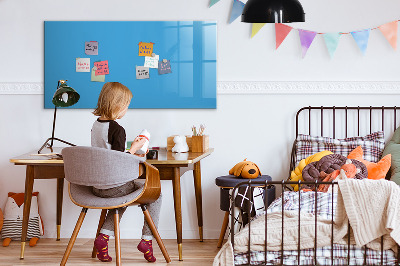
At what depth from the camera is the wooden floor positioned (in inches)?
149

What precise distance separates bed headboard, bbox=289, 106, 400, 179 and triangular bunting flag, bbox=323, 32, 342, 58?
0.41 meters

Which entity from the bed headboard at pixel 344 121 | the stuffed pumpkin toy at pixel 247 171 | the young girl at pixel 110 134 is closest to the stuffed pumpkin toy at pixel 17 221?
the young girl at pixel 110 134

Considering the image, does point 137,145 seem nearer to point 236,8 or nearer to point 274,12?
point 274,12

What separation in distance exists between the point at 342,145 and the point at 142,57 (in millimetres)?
1523

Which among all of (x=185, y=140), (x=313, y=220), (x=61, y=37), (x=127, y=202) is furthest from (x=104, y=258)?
(x=61, y=37)

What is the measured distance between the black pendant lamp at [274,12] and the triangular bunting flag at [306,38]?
1192mm

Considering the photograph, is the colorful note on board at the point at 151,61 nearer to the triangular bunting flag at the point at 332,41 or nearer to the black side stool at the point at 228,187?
the black side stool at the point at 228,187

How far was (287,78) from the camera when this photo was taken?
4.42 metres

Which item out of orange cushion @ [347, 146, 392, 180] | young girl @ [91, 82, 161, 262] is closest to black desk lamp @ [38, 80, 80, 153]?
young girl @ [91, 82, 161, 262]

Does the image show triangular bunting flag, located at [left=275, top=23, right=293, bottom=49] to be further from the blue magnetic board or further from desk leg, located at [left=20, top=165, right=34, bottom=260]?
desk leg, located at [left=20, top=165, right=34, bottom=260]

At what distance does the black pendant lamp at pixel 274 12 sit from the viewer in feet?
10.2

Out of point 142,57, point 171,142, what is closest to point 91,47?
point 142,57

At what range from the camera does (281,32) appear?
4383mm

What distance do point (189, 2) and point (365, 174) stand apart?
1.72 metres
